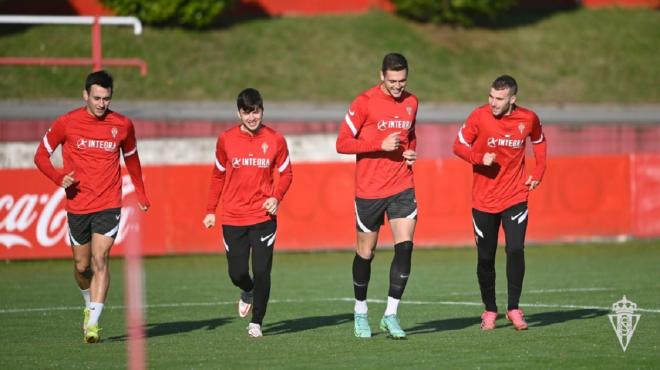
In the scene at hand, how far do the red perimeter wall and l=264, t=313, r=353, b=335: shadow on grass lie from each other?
8095 millimetres

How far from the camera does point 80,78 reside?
4144 cm

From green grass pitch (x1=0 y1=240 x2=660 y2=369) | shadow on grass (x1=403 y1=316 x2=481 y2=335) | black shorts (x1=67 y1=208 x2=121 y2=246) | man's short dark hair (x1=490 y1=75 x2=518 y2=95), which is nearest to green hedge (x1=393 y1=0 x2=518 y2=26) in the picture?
green grass pitch (x1=0 y1=240 x2=660 y2=369)

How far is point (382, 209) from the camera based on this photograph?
42.4 feet

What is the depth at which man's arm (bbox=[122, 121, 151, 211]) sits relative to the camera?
1305 cm

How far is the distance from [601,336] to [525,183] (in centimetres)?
180

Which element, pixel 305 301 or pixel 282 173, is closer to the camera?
pixel 282 173

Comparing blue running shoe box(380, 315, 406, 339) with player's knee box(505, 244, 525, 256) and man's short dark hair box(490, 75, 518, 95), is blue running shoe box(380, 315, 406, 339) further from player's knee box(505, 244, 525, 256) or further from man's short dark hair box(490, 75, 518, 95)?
man's short dark hair box(490, 75, 518, 95)

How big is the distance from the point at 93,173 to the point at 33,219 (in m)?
10.4

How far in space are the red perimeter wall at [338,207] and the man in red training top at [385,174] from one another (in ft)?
32.6

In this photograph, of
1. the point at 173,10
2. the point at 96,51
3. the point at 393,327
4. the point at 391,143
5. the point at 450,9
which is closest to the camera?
the point at 391,143

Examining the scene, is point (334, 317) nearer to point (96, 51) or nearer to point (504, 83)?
point (504, 83)

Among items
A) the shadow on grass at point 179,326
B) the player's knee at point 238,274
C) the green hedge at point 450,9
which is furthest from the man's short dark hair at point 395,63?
the green hedge at point 450,9

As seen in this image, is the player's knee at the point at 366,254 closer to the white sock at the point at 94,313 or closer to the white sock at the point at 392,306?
the white sock at the point at 392,306

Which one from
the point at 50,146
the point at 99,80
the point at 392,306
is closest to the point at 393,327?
the point at 392,306
